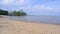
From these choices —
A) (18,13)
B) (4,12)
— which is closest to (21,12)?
A: (18,13)

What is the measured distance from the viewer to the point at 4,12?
310ft

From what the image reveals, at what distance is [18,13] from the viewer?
107188 mm

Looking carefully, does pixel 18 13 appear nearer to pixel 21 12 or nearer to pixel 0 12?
pixel 21 12

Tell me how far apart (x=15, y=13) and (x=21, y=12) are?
5507 mm

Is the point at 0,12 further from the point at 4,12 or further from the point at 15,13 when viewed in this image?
the point at 15,13

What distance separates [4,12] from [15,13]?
15.2 meters

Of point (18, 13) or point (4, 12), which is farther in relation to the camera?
point (18, 13)

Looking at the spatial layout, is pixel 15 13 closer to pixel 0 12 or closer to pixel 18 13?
pixel 18 13

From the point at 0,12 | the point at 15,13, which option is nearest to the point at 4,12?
the point at 0,12

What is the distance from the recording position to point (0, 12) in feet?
296

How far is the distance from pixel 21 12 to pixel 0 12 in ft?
80.3

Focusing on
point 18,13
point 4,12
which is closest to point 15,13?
point 18,13

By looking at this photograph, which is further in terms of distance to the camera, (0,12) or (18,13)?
(18,13)

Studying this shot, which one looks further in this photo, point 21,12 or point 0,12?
point 21,12
